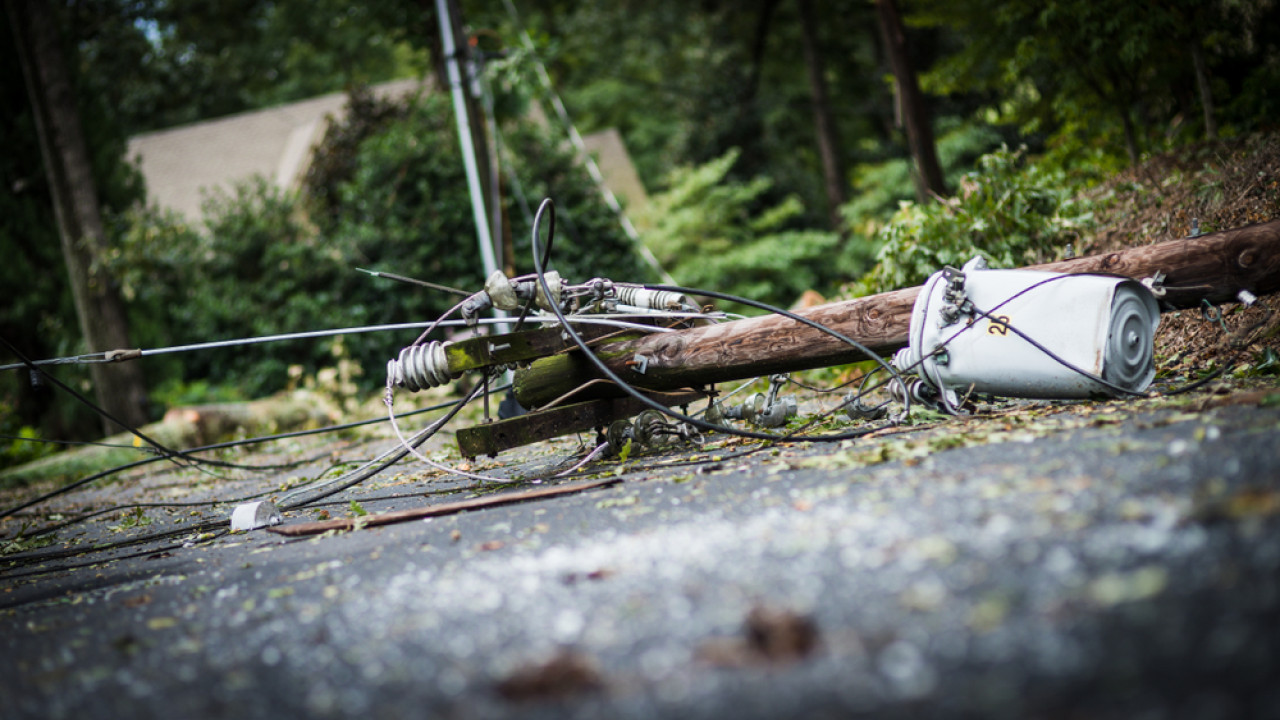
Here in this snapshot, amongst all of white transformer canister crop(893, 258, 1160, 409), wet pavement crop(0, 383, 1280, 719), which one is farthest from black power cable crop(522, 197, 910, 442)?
wet pavement crop(0, 383, 1280, 719)

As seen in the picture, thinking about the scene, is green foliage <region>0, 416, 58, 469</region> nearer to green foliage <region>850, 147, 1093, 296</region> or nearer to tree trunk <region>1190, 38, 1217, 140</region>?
green foliage <region>850, 147, 1093, 296</region>

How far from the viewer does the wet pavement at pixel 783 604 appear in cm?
142

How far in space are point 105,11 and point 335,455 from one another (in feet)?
45.3

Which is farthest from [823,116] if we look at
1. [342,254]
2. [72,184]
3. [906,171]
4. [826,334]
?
[826,334]

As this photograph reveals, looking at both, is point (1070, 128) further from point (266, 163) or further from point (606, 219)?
point (266, 163)

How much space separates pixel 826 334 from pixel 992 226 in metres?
3.43

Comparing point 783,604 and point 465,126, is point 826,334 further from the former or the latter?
point 465,126

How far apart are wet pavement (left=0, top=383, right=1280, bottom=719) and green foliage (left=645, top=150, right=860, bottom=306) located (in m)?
13.7

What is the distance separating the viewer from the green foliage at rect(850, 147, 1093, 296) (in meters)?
6.63

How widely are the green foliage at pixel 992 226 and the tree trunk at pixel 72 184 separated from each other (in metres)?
11.1

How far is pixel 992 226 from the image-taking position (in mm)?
6938

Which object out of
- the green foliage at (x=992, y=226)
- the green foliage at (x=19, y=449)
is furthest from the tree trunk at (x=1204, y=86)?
the green foliage at (x=19, y=449)

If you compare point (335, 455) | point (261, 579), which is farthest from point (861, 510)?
point (335, 455)

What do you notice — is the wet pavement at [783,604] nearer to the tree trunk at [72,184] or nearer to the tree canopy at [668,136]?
the tree canopy at [668,136]
